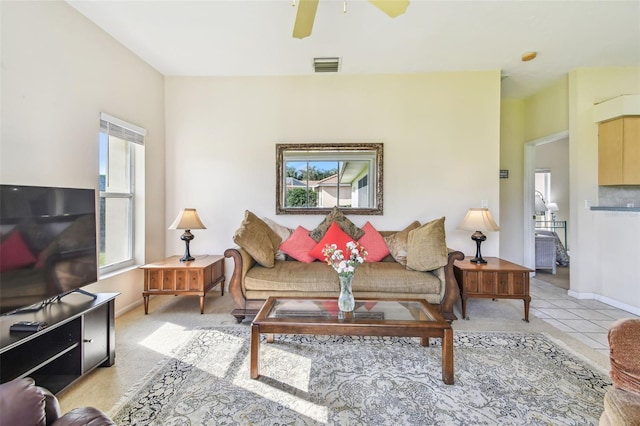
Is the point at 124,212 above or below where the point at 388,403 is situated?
above

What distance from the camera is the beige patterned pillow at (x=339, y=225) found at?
3289 millimetres

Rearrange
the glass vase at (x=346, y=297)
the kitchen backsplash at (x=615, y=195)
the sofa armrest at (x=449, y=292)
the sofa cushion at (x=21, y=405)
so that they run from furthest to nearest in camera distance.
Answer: the kitchen backsplash at (x=615, y=195) → the sofa armrest at (x=449, y=292) → the glass vase at (x=346, y=297) → the sofa cushion at (x=21, y=405)

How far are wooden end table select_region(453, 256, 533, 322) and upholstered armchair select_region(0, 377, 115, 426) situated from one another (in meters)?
2.89

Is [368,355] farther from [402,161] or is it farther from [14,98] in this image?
[14,98]

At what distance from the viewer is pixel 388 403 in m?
1.59

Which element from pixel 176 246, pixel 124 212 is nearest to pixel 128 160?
pixel 124 212

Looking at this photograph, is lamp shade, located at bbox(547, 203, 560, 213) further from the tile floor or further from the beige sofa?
the beige sofa

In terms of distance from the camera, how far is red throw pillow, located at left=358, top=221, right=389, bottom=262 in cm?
315

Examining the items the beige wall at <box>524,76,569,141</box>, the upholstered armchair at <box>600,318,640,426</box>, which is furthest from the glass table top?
the beige wall at <box>524,76,569,141</box>

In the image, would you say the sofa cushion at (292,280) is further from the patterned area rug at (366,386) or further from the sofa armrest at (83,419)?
the sofa armrest at (83,419)

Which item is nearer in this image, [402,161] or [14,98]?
[14,98]

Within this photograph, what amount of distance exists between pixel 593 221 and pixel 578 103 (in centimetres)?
150

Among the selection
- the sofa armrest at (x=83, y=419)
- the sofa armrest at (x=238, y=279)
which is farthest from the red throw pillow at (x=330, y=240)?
the sofa armrest at (x=83, y=419)

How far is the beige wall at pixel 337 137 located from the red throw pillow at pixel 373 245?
29cm
